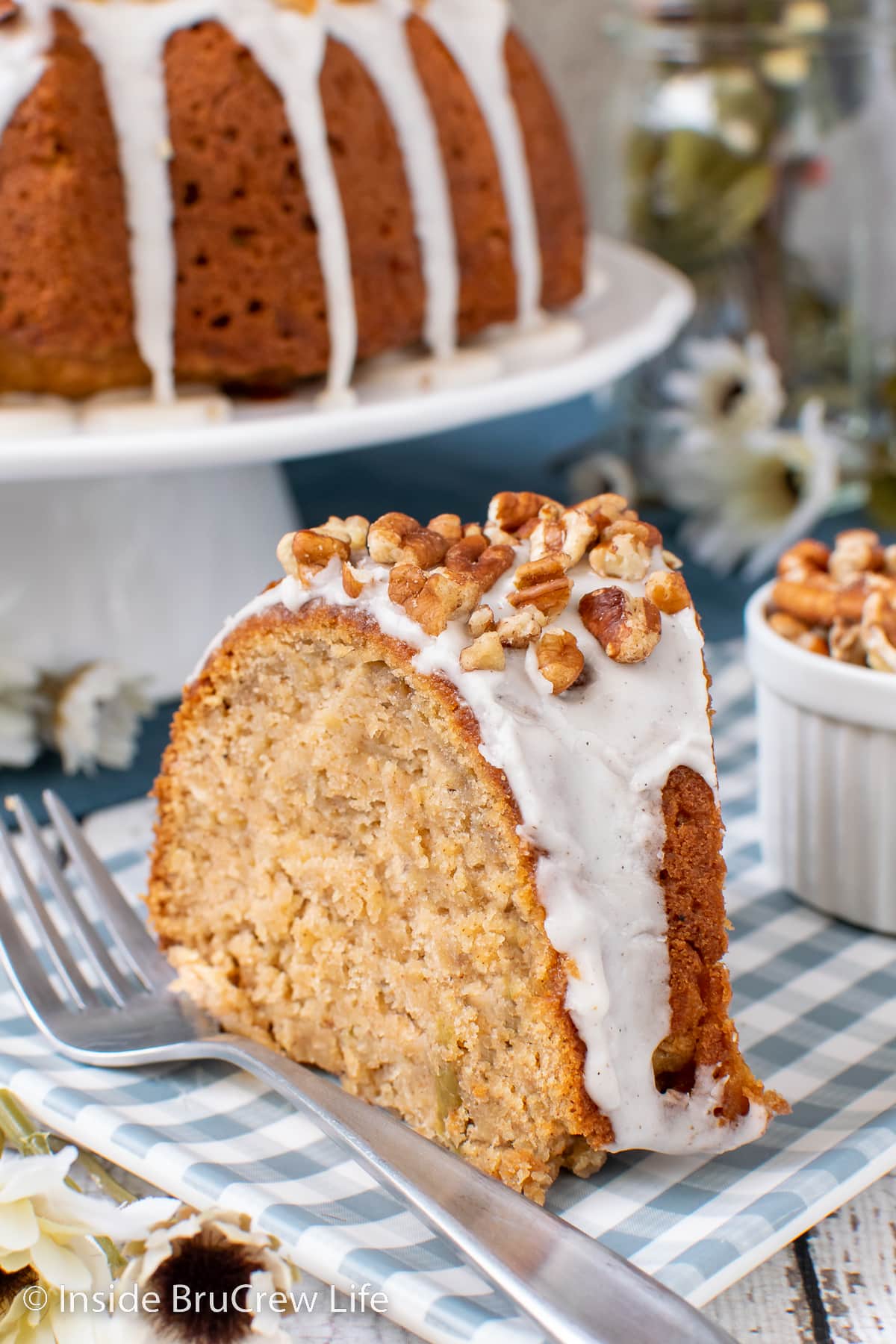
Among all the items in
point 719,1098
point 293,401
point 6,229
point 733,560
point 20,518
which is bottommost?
point 733,560

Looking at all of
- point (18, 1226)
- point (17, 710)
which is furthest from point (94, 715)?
point (18, 1226)

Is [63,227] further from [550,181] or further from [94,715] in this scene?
[550,181]

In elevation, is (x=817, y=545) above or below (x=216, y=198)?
below

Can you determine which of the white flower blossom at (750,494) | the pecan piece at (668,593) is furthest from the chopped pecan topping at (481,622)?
the white flower blossom at (750,494)

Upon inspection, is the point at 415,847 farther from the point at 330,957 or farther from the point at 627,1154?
the point at 627,1154

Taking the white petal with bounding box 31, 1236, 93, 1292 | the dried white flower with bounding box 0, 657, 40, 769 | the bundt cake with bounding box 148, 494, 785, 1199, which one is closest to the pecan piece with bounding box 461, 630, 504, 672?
the bundt cake with bounding box 148, 494, 785, 1199

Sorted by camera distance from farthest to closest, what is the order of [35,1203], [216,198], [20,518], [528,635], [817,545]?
[20,518], [216,198], [817,545], [528,635], [35,1203]

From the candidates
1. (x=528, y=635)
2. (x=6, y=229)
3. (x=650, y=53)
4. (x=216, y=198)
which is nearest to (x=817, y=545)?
(x=528, y=635)

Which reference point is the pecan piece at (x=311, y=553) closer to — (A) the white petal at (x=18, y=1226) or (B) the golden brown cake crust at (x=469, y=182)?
(A) the white petal at (x=18, y=1226)
